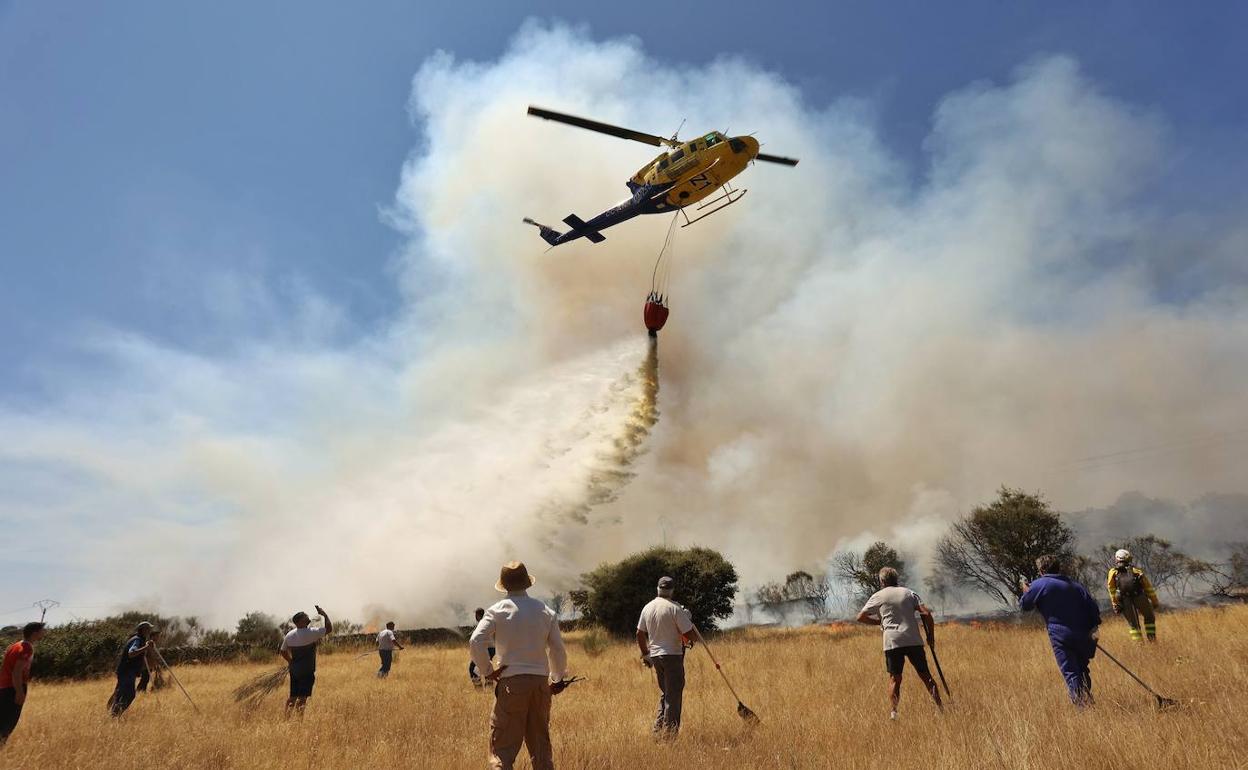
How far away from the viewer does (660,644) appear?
25.9ft

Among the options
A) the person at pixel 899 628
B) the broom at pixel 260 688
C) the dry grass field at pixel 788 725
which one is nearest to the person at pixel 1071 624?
the dry grass field at pixel 788 725

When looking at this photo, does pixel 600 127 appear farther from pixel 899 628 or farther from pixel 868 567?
pixel 868 567

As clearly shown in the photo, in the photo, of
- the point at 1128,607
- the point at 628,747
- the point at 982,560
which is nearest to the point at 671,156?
the point at 1128,607

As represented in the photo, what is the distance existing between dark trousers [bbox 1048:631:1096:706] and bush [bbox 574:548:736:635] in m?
20.2

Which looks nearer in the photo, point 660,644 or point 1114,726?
point 1114,726

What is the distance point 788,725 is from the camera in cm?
775

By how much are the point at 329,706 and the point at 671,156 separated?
19003mm

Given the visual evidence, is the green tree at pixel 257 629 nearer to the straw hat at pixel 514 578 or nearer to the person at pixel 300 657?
the person at pixel 300 657

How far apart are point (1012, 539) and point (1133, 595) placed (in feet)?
69.8

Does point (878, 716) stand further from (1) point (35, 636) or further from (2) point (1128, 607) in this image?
(1) point (35, 636)

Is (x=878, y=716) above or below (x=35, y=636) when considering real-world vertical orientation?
below

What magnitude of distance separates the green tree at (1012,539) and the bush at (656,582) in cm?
1347

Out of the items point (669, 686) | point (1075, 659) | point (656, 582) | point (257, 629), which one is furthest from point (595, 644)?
point (257, 629)

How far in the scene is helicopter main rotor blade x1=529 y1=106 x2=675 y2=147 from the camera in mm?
20562
